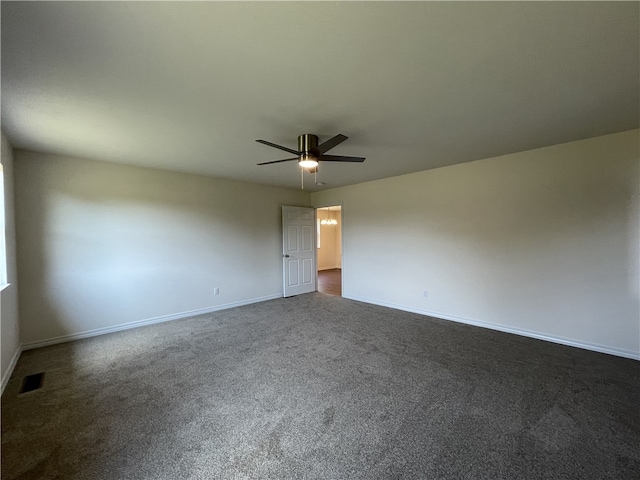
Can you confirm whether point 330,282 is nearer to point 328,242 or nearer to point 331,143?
point 328,242

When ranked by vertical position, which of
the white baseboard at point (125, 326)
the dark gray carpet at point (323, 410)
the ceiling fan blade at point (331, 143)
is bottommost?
A: the dark gray carpet at point (323, 410)

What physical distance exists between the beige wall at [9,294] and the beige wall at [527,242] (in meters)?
4.97

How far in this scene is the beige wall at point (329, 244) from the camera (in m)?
10.0

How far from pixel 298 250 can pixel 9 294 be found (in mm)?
4385

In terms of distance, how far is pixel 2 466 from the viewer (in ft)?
5.11

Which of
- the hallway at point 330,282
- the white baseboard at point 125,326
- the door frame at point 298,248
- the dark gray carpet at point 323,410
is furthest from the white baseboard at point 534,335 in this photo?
the white baseboard at point 125,326

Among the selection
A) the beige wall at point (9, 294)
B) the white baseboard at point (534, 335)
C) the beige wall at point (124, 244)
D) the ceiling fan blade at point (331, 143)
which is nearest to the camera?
the ceiling fan blade at point (331, 143)

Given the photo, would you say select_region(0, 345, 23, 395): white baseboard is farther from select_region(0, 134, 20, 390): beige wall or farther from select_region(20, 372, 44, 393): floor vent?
select_region(20, 372, 44, 393): floor vent

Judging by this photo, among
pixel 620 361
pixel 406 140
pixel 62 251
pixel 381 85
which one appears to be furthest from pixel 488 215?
pixel 62 251

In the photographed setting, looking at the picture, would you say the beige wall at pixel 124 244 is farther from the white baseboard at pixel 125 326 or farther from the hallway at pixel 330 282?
the hallway at pixel 330 282

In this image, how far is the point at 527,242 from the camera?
3.50 metres

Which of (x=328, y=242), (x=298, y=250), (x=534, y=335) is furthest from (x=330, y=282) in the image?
(x=534, y=335)

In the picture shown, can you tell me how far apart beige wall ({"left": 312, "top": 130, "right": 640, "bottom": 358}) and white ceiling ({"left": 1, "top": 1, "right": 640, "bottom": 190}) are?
20.9 inches

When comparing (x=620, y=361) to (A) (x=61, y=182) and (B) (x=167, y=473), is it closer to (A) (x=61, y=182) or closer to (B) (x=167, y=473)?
(B) (x=167, y=473)
